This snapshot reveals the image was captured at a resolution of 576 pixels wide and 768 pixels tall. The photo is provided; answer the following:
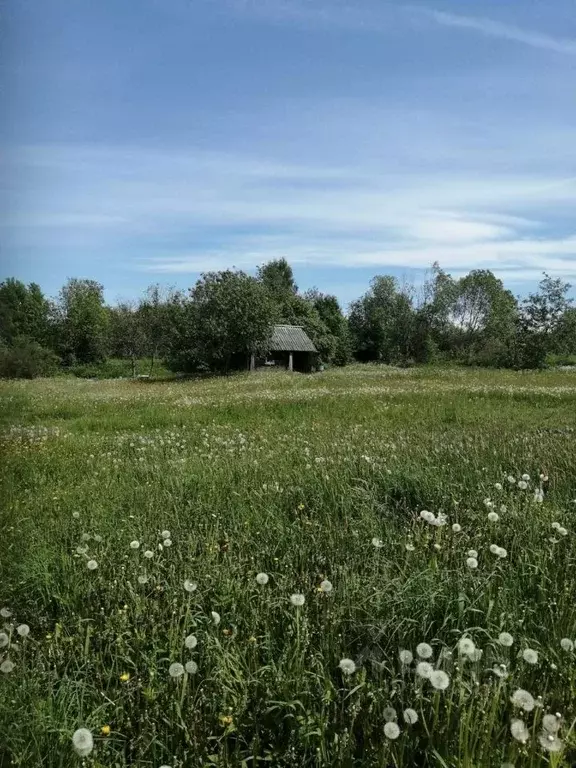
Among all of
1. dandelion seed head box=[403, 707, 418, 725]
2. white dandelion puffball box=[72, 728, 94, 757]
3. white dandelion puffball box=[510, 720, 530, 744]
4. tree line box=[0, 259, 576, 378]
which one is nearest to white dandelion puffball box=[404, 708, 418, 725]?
dandelion seed head box=[403, 707, 418, 725]

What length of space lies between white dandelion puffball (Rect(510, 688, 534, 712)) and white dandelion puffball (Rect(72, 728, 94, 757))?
1619mm

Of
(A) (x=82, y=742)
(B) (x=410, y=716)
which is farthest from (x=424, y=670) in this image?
(A) (x=82, y=742)

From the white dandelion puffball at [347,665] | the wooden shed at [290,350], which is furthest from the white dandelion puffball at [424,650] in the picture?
the wooden shed at [290,350]

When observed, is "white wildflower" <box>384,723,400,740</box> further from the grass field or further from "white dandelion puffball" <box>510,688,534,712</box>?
"white dandelion puffball" <box>510,688,534,712</box>

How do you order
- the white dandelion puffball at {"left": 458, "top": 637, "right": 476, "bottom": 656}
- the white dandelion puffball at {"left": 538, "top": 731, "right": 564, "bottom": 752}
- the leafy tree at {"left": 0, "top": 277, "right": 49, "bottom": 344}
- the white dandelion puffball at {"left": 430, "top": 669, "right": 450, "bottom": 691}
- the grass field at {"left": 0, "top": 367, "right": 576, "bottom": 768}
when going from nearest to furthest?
the leafy tree at {"left": 0, "top": 277, "right": 49, "bottom": 344} < the white dandelion puffball at {"left": 538, "top": 731, "right": 564, "bottom": 752} < the white dandelion puffball at {"left": 430, "top": 669, "right": 450, "bottom": 691} < the grass field at {"left": 0, "top": 367, "right": 576, "bottom": 768} < the white dandelion puffball at {"left": 458, "top": 637, "right": 476, "bottom": 656}

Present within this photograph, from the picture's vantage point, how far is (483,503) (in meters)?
5.33

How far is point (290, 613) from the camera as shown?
3.36 metres

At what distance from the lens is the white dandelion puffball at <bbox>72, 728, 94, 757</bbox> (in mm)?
2158

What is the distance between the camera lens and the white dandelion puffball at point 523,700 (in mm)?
2299

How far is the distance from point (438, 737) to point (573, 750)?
24.6 inches

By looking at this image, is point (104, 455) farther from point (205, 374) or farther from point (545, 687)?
point (205, 374)

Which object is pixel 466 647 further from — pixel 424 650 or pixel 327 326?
pixel 327 326

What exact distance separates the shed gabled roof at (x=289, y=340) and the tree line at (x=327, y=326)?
256 centimetres

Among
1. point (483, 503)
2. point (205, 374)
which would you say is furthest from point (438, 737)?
point (205, 374)
